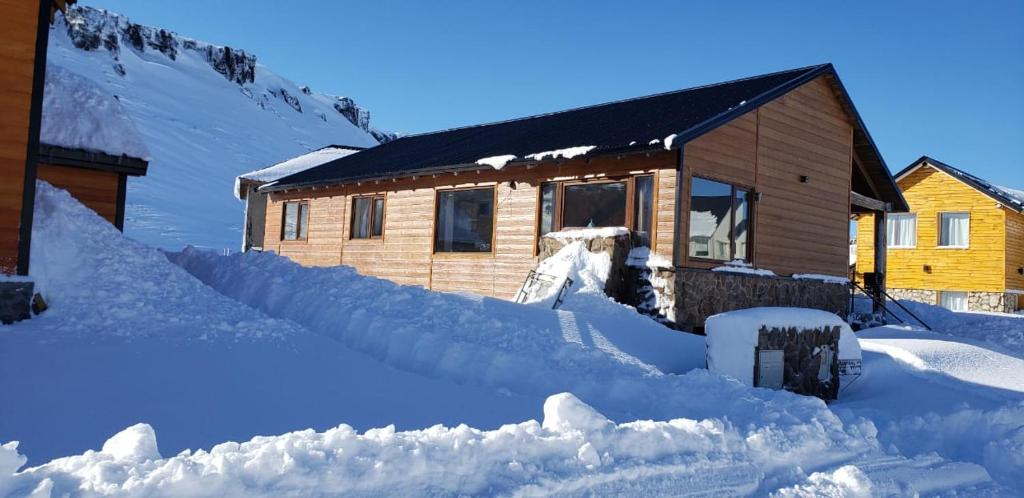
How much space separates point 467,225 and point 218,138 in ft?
186

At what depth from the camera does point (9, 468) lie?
2844 mm

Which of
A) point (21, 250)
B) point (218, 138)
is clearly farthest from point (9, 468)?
point (218, 138)

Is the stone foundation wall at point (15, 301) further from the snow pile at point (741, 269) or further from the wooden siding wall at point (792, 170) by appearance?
the snow pile at point (741, 269)

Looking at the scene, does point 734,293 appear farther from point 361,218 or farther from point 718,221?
point 361,218

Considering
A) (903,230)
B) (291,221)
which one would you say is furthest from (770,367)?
(903,230)

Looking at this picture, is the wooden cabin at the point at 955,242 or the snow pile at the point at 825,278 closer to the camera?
the snow pile at the point at 825,278

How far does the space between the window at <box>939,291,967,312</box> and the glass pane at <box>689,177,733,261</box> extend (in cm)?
1684

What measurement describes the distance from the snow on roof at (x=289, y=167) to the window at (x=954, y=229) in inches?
888

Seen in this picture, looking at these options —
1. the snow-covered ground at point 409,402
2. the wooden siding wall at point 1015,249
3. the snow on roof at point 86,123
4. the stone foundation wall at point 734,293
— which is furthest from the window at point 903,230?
the snow on roof at point 86,123

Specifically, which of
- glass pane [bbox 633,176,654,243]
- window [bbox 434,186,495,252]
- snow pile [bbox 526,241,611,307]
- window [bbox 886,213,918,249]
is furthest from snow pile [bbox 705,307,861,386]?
window [bbox 886,213,918,249]

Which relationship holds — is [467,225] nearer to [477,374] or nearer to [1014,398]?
[477,374]

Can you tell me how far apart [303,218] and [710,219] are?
1199 cm

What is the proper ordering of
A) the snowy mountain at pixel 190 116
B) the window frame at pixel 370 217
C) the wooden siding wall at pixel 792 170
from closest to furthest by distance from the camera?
the wooden siding wall at pixel 792 170 < the window frame at pixel 370 217 < the snowy mountain at pixel 190 116

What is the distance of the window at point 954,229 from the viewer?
25.2 m
